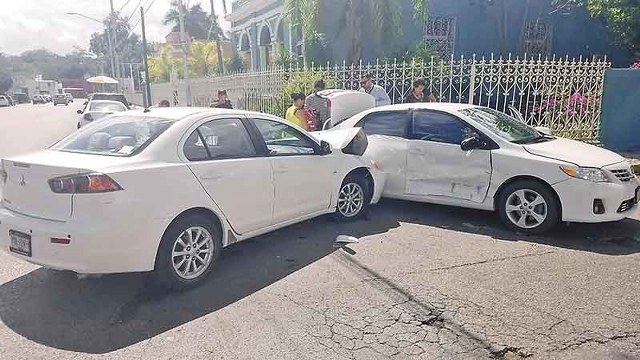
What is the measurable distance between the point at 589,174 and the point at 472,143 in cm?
127

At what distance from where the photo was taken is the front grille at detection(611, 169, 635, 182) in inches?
206

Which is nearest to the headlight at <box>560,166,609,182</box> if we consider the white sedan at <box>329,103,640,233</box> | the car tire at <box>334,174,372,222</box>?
the white sedan at <box>329,103,640,233</box>

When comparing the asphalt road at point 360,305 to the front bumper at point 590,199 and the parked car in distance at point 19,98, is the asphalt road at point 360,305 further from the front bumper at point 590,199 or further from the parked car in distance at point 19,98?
the parked car in distance at point 19,98

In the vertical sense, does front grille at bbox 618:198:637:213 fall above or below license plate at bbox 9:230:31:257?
below

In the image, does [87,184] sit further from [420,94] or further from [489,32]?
[489,32]

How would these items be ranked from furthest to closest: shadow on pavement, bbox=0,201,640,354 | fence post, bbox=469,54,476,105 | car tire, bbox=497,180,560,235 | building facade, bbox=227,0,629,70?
building facade, bbox=227,0,629,70 → fence post, bbox=469,54,476,105 → car tire, bbox=497,180,560,235 → shadow on pavement, bbox=0,201,640,354

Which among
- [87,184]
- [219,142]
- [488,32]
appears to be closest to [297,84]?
[488,32]

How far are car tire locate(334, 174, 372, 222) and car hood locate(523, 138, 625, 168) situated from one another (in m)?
1.95

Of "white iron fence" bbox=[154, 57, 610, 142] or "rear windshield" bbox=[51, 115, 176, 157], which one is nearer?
"rear windshield" bbox=[51, 115, 176, 157]

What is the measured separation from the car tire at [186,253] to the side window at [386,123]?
314cm

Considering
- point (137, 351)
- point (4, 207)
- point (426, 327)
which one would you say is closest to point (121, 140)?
point (4, 207)

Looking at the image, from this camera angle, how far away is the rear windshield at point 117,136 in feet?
13.3

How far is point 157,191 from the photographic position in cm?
381

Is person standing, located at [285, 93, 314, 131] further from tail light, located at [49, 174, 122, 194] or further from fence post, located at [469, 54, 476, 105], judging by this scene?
tail light, located at [49, 174, 122, 194]
